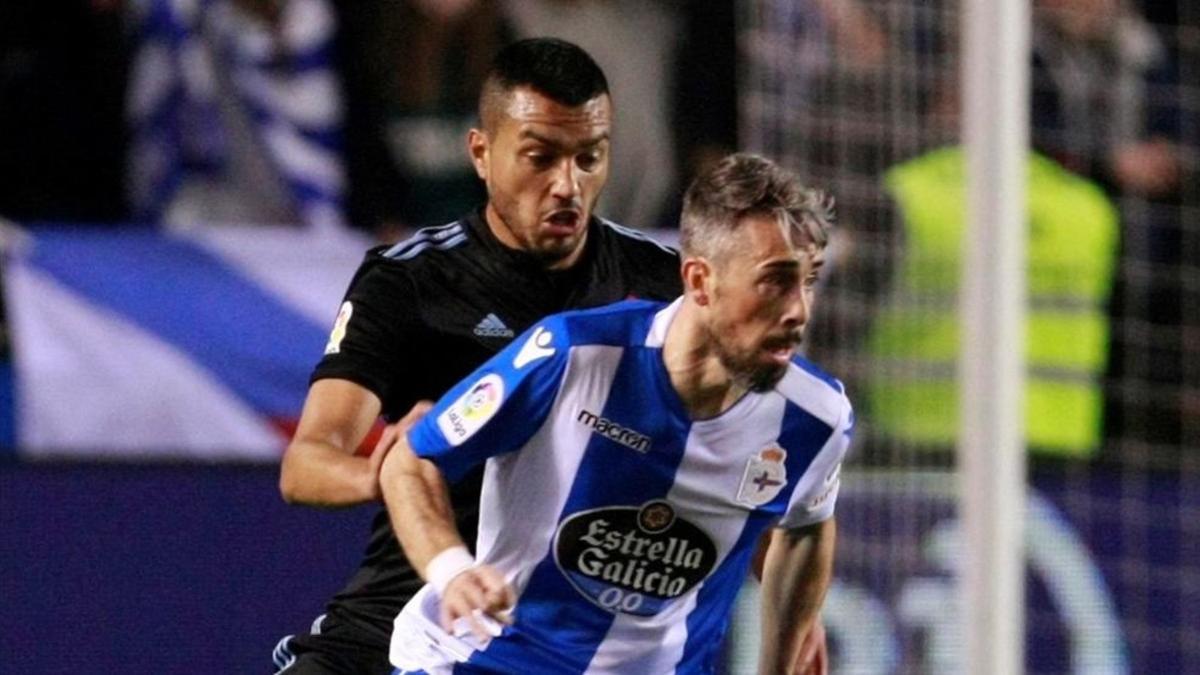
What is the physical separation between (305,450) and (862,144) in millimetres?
3082

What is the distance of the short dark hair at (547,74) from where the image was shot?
452 centimetres

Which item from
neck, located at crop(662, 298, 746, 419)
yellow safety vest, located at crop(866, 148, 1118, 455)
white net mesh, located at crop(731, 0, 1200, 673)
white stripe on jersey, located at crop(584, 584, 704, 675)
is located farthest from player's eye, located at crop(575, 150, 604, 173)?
yellow safety vest, located at crop(866, 148, 1118, 455)

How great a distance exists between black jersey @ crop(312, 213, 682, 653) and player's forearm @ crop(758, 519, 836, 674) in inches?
20.6

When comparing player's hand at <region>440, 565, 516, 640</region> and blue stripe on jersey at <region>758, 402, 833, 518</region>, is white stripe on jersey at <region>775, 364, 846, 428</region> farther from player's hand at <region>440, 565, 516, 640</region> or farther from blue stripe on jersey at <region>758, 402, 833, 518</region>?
player's hand at <region>440, 565, 516, 640</region>

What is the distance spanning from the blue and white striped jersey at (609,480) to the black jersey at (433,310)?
0.40 m

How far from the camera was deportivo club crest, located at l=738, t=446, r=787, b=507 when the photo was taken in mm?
4141

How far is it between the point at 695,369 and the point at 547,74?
0.74 m

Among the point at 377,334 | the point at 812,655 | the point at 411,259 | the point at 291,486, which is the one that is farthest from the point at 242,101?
the point at 812,655

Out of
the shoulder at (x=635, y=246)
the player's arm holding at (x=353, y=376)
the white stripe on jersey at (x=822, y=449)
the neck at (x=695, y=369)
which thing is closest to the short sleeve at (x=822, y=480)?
the white stripe on jersey at (x=822, y=449)

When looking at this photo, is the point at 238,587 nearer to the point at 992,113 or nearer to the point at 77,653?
the point at 77,653

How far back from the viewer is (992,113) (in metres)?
4.91

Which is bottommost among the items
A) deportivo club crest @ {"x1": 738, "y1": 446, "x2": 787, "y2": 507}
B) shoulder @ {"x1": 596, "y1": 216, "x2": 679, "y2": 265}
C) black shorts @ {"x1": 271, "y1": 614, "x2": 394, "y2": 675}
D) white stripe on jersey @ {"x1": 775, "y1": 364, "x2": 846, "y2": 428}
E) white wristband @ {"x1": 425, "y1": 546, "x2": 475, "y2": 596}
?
black shorts @ {"x1": 271, "y1": 614, "x2": 394, "y2": 675}

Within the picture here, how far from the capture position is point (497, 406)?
13.0 ft

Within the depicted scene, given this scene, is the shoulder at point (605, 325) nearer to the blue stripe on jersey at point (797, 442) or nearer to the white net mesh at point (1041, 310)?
the blue stripe on jersey at point (797, 442)
